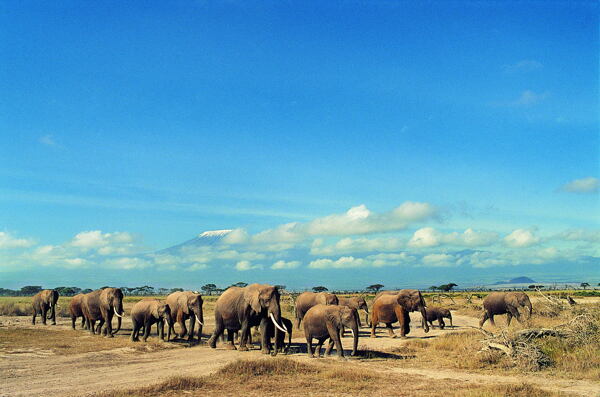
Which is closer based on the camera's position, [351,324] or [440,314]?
[351,324]

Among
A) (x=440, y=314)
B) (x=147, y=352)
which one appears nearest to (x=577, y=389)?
(x=147, y=352)

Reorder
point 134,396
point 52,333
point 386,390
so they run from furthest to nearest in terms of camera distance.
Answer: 1. point 52,333
2. point 386,390
3. point 134,396

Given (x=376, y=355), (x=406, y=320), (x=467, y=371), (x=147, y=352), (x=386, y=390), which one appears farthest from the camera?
(x=406, y=320)

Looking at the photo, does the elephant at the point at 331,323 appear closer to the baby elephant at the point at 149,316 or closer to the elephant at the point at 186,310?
the elephant at the point at 186,310

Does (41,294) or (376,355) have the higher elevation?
(41,294)

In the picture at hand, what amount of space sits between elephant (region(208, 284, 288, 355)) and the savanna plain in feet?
2.87

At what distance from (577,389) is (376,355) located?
8.76m

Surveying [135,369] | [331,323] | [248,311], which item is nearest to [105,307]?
[248,311]

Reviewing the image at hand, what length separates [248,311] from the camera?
24.2 meters

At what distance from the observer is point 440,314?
1491 inches

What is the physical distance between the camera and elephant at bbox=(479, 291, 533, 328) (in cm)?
3556

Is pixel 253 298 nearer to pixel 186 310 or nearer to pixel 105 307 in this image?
pixel 186 310

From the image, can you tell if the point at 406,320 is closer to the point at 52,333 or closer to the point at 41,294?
the point at 52,333

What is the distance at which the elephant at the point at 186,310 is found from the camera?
96.4 feet
